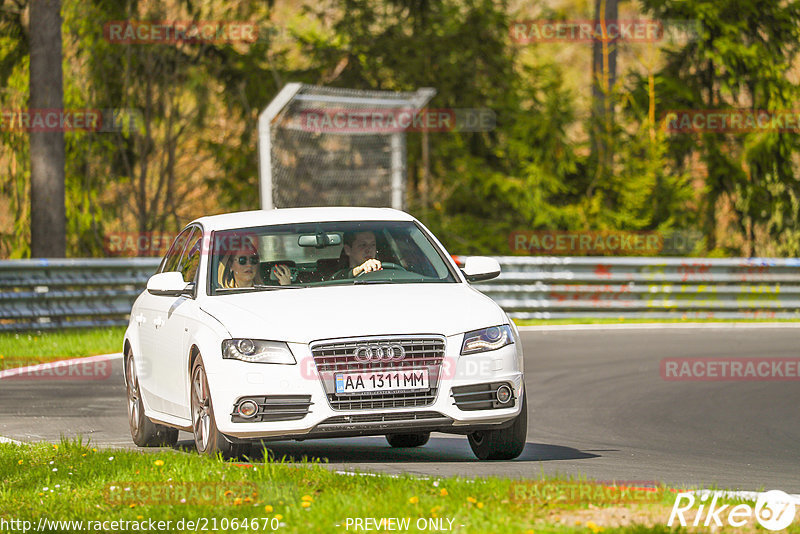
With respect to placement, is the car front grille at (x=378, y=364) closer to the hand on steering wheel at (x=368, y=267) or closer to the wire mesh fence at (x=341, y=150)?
the hand on steering wheel at (x=368, y=267)

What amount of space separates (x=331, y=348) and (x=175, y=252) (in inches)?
122

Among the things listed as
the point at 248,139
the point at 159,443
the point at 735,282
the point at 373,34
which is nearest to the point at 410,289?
the point at 159,443

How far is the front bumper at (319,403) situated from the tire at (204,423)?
88 mm

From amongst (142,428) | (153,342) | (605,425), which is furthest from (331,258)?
(605,425)

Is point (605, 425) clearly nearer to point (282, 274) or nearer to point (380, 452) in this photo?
point (380, 452)

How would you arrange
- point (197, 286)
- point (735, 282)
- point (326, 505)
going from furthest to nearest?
point (735, 282)
point (197, 286)
point (326, 505)

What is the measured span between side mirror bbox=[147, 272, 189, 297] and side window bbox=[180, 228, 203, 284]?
28 cm

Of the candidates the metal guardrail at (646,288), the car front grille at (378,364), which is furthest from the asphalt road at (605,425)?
the metal guardrail at (646,288)

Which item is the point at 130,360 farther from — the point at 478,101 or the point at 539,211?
the point at 478,101

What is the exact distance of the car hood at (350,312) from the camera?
28.0 ft

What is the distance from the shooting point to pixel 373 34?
113 feet

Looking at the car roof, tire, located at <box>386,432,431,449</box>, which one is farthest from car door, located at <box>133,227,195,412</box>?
tire, located at <box>386,432,431,449</box>

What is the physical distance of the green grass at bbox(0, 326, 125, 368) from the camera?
58.1 feet

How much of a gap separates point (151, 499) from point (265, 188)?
1491cm
